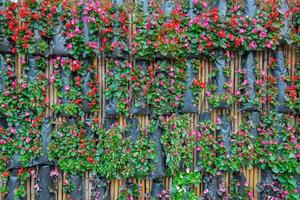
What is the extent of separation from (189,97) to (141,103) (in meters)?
0.41

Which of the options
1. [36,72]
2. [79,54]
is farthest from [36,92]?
[79,54]

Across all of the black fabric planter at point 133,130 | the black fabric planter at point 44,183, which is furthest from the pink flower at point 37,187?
the black fabric planter at point 133,130

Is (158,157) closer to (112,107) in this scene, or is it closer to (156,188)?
(156,188)

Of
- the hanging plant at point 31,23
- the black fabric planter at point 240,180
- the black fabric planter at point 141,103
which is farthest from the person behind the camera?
the black fabric planter at point 240,180

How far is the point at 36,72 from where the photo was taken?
9.37ft

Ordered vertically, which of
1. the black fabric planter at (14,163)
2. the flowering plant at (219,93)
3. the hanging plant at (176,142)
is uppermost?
the flowering plant at (219,93)

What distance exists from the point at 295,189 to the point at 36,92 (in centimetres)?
229

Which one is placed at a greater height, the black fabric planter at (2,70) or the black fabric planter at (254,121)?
the black fabric planter at (2,70)

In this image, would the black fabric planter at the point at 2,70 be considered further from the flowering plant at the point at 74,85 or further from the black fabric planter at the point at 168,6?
the black fabric planter at the point at 168,6

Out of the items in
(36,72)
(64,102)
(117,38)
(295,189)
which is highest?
(117,38)

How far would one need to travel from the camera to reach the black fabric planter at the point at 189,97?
2.93 m

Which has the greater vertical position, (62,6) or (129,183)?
(62,6)

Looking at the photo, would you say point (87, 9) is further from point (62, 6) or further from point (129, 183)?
point (129, 183)

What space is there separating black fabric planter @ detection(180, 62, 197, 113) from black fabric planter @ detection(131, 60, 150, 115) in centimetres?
31
